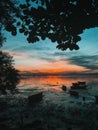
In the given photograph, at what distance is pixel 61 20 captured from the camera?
6.40 metres

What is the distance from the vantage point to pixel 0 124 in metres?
19.9

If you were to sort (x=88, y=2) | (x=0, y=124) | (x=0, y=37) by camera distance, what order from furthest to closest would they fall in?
(x=0, y=37) → (x=0, y=124) → (x=88, y=2)

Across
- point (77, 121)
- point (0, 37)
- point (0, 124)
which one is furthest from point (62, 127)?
point (0, 37)

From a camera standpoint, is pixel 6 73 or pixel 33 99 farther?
pixel 33 99

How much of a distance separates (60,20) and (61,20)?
36mm

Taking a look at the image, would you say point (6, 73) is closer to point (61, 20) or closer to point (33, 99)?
point (33, 99)

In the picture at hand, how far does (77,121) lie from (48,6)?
1634 cm

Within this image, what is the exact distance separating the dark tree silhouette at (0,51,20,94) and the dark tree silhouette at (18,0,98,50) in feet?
72.7

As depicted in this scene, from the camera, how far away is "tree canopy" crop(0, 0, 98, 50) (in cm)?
579

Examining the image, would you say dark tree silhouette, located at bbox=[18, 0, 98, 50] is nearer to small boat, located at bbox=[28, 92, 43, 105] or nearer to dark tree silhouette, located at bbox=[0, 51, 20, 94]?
dark tree silhouette, located at bbox=[0, 51, 20, 94]

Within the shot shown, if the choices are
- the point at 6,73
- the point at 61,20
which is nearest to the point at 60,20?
the point at 61,20

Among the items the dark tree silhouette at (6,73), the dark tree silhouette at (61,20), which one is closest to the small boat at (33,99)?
the dark tree silhouette at (6,73)

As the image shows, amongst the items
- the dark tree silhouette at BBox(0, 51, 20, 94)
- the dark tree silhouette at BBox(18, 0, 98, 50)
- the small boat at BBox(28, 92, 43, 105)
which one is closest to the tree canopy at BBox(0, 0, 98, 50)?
the dark tree silhouette at BBox(18, 0, 98, 50)

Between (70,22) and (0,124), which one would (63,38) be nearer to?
(70,22)
